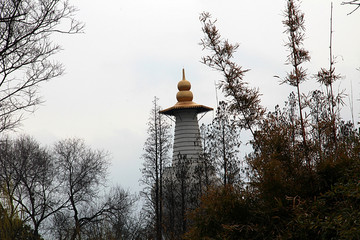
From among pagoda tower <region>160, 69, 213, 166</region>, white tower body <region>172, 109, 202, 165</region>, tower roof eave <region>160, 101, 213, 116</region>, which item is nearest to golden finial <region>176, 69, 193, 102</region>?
pagoda tower <region>160, 69, 213, 166</region>

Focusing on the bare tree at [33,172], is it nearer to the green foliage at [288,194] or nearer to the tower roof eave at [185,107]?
the tower roof eave at [185,107]

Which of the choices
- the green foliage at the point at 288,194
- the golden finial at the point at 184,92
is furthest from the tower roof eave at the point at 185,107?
the green foliage at the point at 288,194

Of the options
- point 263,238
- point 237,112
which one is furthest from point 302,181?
point 237,112

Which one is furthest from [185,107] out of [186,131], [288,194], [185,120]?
[288,194]

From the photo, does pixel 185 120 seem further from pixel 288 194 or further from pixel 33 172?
pixel 288 194

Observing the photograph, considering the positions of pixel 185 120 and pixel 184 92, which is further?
pixel 185 120

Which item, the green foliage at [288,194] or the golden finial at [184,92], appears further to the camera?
the golden finial at [184,92]

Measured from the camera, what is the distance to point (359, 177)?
19.7 feet

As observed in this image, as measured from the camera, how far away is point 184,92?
119ft

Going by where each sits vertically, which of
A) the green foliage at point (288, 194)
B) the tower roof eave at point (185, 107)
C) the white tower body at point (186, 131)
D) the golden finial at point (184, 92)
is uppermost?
the golden finial at point (184, 92)

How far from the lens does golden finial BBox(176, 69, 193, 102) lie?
3622 centimetres

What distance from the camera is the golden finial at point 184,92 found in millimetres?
36219

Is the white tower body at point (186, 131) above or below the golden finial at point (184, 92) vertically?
below

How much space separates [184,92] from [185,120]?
221 cm
